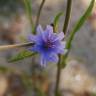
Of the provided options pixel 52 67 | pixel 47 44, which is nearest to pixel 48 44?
pixel 47 44

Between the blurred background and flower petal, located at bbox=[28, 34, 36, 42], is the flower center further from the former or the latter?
the blurred background

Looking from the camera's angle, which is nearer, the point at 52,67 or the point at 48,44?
the point at 48,44

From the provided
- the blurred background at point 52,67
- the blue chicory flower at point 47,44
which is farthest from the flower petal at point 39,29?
the blurred background at point 52,67

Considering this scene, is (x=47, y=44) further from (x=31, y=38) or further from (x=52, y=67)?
(x=52, y=67)

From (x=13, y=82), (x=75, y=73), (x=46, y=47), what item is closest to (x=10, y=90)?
(x=13, y=82)

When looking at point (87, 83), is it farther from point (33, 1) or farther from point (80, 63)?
point (33, 1)

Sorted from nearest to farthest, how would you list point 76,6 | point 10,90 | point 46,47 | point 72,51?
point 46,47
point 10,90
point 72,51
point 76,6

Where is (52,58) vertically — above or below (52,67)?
above
